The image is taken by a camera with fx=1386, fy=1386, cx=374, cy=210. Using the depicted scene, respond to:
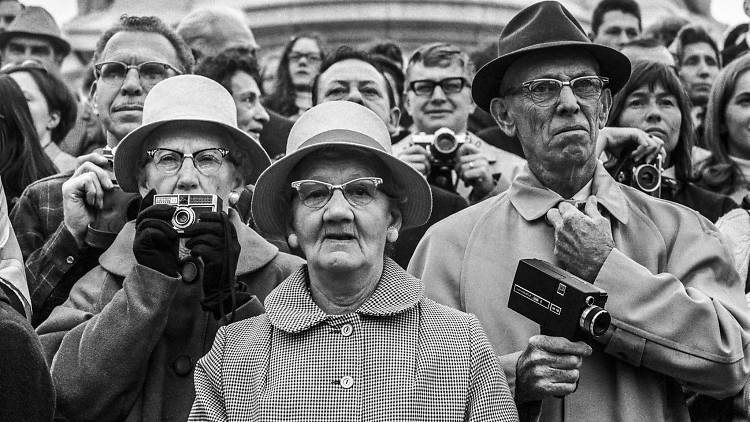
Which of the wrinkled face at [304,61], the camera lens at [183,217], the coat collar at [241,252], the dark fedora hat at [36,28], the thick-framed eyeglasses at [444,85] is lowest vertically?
the dark fedora hat at [36,28]

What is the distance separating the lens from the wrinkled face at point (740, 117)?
7344 mm

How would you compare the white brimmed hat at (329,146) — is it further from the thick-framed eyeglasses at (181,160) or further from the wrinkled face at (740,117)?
the wrinkled face at (740,117)

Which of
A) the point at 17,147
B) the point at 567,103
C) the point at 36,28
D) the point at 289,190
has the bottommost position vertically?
the point at 36,28

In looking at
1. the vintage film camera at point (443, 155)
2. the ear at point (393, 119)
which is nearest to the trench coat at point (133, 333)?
the vintage film camera at point (443, 155)

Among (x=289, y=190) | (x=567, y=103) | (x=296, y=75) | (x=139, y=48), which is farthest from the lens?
(x=296, y=75)

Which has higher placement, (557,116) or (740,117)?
(557,116)

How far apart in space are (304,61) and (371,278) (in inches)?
185

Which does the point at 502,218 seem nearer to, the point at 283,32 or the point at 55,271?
the point at 55,271

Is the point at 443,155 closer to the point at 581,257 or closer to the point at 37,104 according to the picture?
the point at 581,257

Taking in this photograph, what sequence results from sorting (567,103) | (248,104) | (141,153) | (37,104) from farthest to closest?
(37,104), (248,104), (141,153), (567,103)

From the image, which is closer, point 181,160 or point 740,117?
point 181,160

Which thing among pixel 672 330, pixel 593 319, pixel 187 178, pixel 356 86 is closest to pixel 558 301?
pixel 593 319

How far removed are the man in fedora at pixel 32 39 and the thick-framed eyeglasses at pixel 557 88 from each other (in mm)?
5591

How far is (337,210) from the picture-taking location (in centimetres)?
470
